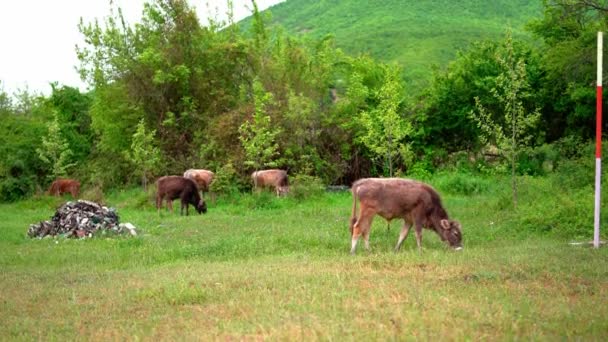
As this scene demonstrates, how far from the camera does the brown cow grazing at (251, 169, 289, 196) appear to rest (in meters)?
32.1

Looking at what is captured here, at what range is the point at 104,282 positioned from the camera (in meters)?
12.7

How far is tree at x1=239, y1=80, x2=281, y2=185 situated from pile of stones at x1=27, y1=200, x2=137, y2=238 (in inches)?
382

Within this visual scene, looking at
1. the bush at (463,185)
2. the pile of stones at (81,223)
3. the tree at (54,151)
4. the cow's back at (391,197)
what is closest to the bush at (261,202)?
the bush at (463,185)

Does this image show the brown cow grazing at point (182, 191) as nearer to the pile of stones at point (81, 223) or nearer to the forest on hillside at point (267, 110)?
the forest on hillside at point (267, 110)

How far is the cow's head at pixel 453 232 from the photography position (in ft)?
52.1

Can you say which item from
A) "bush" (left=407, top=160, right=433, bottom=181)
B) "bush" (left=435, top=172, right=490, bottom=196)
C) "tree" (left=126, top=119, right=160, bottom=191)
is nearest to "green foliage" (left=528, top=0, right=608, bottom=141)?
"bush" (left=435, top=172, right=490, bottom=196)

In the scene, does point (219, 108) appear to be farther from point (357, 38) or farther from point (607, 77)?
point (357, 38)

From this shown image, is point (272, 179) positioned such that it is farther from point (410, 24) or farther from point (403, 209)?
point (410, 24)

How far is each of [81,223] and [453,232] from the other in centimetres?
1078

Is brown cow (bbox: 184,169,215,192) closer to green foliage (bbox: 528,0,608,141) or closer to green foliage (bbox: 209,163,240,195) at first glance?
green foliage (bbox: 209,163,240,195)

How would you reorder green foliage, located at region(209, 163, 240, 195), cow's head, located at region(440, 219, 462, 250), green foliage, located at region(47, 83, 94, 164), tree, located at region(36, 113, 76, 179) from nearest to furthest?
cow's head, located at region(440, 219, 462, 250)
green foliage, located at region(209, 163, 240, 195)
tree, located at region(36, 113, 76, 179)
green foliage, located at region(47, 83, 94, 164)

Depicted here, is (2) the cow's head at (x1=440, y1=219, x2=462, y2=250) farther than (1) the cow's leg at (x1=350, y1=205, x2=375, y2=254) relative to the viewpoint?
Yes

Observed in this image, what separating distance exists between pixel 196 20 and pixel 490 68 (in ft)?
53.0

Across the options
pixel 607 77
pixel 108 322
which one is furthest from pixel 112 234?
pixel 607 77
